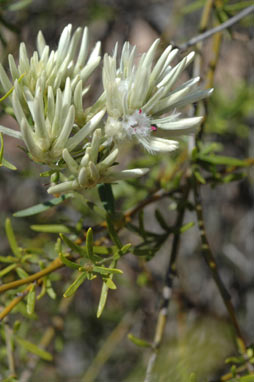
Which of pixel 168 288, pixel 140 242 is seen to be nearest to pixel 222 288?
pixel 168 288

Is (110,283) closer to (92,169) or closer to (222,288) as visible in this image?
(92,169)

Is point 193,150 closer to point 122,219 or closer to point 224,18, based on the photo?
point 122,219

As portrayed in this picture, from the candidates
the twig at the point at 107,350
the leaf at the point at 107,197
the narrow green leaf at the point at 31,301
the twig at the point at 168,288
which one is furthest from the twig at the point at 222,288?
the twig at the point at 107,350

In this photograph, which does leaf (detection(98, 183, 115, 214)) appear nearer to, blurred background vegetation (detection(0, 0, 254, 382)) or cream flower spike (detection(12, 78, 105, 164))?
cream flower spike (detection(12, 78, 105, 164))

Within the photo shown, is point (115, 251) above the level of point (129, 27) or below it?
below

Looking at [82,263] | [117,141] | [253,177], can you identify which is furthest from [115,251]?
[253,177]

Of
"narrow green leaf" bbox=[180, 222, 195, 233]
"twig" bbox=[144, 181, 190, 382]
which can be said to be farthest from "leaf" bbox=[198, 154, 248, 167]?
"narrow green leaf" bbox=[180, 222, 195, 233]
